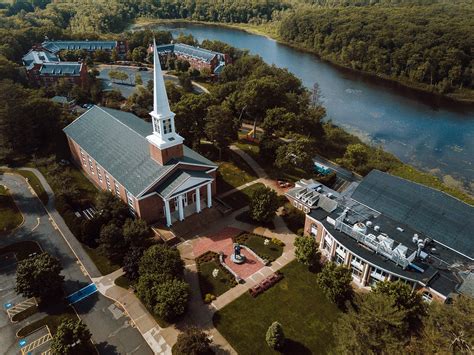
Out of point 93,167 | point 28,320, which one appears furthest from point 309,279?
point 93,167

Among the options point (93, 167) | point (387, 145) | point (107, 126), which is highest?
point (107, 126)

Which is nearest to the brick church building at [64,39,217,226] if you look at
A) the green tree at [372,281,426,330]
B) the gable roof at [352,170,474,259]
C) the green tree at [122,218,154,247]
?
the green tree at [122,218,154,247]

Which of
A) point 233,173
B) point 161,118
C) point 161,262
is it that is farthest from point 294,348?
point 233,173

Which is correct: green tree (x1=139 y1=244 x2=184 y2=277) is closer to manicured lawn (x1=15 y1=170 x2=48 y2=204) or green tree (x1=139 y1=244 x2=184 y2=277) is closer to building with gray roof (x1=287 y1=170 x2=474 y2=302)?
building with gray roof (x1=287 y1=170 x2=474 y2=302)

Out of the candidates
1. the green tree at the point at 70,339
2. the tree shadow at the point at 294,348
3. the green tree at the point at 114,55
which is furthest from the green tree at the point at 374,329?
the green tree at the point at 114,55

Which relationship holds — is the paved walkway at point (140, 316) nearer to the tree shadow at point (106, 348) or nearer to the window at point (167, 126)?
the tree shadow at point (106, 348)

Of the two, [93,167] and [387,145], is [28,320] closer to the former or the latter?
[93,167]
